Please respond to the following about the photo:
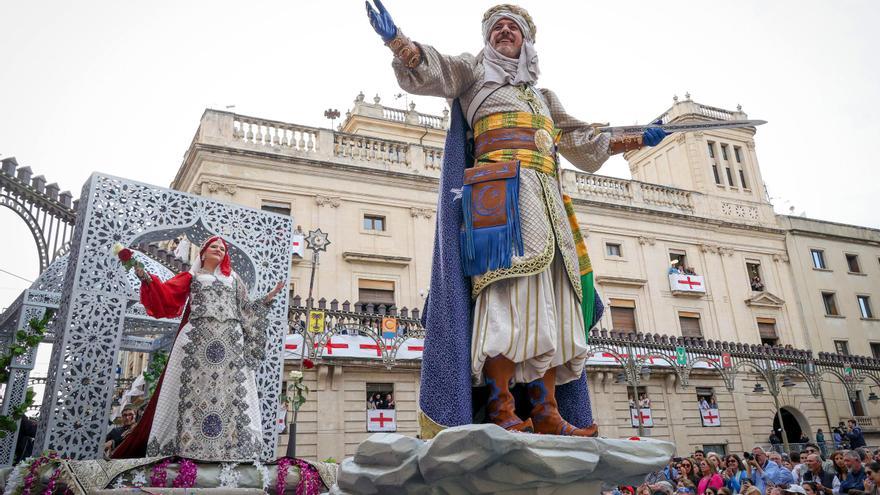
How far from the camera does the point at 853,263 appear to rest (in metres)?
31.1

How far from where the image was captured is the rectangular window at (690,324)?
25.5 metres

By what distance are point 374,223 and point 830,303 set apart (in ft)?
69.6

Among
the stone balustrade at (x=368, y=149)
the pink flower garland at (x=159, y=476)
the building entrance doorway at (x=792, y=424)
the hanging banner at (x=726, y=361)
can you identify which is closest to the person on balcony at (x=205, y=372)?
the pink flower garland at (x=159, y=476)

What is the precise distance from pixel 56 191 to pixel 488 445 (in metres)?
11.1

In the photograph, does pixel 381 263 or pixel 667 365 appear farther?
pixel 667 365

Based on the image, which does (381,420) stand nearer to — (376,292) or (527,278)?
(376,292)

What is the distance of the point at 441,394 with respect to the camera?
3.30m

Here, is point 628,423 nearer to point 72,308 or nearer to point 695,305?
point 695,305

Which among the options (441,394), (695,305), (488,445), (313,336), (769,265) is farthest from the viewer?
(769,265)

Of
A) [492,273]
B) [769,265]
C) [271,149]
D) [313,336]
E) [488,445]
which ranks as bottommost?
[488,445]

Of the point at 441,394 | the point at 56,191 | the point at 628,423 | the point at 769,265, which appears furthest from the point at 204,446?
the point at 769,265

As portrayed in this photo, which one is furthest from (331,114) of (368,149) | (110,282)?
(110,282)

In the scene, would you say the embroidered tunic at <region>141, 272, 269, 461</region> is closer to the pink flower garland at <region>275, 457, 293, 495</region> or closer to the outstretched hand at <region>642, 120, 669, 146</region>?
the pink flower garland at <region>275, 457, 293, 495</region>

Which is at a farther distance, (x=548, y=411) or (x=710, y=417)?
(x=710, y=417)
